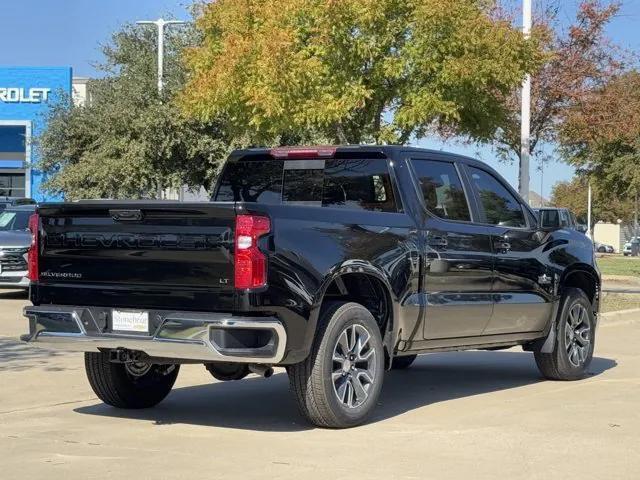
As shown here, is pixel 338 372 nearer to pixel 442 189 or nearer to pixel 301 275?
pixel 301 275

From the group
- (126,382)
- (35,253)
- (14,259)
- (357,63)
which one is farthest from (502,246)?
(14,259)

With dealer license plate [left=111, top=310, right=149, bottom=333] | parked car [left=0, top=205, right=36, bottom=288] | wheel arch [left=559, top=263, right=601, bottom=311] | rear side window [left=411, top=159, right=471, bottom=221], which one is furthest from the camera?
parked car [left=0, top=205, right=36, bottom=288]

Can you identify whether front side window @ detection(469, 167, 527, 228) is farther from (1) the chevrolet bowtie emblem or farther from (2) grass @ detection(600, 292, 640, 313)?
(2) grass @ detection(600, 292, 640, 313)

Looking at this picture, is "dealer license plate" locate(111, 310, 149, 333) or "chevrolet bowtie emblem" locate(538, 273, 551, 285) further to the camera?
"chevrolet bowtie emblem" locate(538, 273, 551, 285)

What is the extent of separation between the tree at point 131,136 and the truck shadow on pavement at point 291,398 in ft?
56.9

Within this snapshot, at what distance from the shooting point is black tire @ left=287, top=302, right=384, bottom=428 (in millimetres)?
7609

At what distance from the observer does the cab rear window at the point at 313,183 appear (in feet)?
28.8

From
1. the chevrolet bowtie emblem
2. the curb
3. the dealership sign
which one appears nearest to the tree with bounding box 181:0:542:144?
the curb

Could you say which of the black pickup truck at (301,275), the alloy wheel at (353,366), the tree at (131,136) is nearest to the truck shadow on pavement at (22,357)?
the black pickup truck at (301,275)

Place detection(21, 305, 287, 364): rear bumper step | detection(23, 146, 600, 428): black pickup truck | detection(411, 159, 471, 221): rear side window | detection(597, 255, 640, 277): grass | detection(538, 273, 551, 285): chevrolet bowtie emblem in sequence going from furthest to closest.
Answer: detection(597, 255, 640, 277): grass < detection(538, 273, 551, 285): chevrolet bowtie emblem < detection(411, 159, 471, 221): rear side window < detection(23, 146, 600, 428): black pickup truck < detection(21, 305, 287, 364): rear bumper step

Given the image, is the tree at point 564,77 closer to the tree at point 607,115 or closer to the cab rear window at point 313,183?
the tree at point 607,115

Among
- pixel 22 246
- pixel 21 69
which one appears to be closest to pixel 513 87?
pixel 22 246

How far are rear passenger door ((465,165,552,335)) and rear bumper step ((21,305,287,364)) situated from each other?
2820 mm

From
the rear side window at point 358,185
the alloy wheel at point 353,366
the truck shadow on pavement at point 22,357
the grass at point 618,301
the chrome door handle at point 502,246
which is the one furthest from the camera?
the grass at point 618,301
